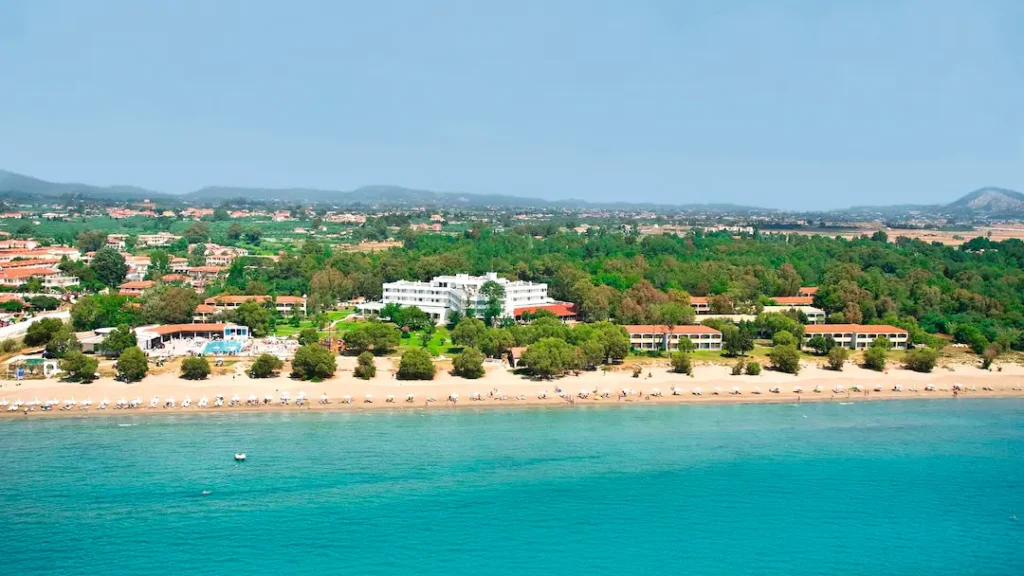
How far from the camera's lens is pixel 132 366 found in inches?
1330

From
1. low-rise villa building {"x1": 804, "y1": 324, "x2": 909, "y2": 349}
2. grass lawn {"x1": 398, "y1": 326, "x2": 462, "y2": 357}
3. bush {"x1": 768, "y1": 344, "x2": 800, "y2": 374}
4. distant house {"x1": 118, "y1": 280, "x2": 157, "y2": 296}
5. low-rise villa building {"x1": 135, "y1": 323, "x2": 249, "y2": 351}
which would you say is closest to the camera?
bush {"x1": 768, "y1": 344, "x2": 800, "y2": 374}

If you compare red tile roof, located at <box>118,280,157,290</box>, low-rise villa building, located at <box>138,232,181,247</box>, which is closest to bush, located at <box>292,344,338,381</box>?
red tile roof, located at <box>118,280,157,290</box>

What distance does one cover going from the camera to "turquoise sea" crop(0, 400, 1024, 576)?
64.9ft

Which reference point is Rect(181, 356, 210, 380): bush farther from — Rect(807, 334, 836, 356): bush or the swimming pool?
Rect(807, 334, 836, 356): bush

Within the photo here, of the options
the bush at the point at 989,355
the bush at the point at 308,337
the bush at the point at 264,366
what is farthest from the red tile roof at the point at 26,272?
the bush at the point at 989,355

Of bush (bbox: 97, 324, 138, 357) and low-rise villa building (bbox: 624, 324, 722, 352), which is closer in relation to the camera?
bush (bbox: 97, 324, 138, 357)

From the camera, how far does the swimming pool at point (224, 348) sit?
1561 inches

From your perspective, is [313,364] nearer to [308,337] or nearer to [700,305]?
[308,337]

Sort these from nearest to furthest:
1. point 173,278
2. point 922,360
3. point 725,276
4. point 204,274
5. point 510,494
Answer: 1. point 510,494
2. point 922,360
3. point 725,276
4. point 173,278
5. point 204,274

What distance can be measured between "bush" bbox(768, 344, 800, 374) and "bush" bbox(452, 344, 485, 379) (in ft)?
42.7

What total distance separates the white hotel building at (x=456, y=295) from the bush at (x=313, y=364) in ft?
45.5

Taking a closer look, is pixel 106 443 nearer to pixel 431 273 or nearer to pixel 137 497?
pixel 137 497

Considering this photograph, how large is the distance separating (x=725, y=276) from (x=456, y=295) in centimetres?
1923

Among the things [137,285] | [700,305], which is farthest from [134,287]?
[700,305]
